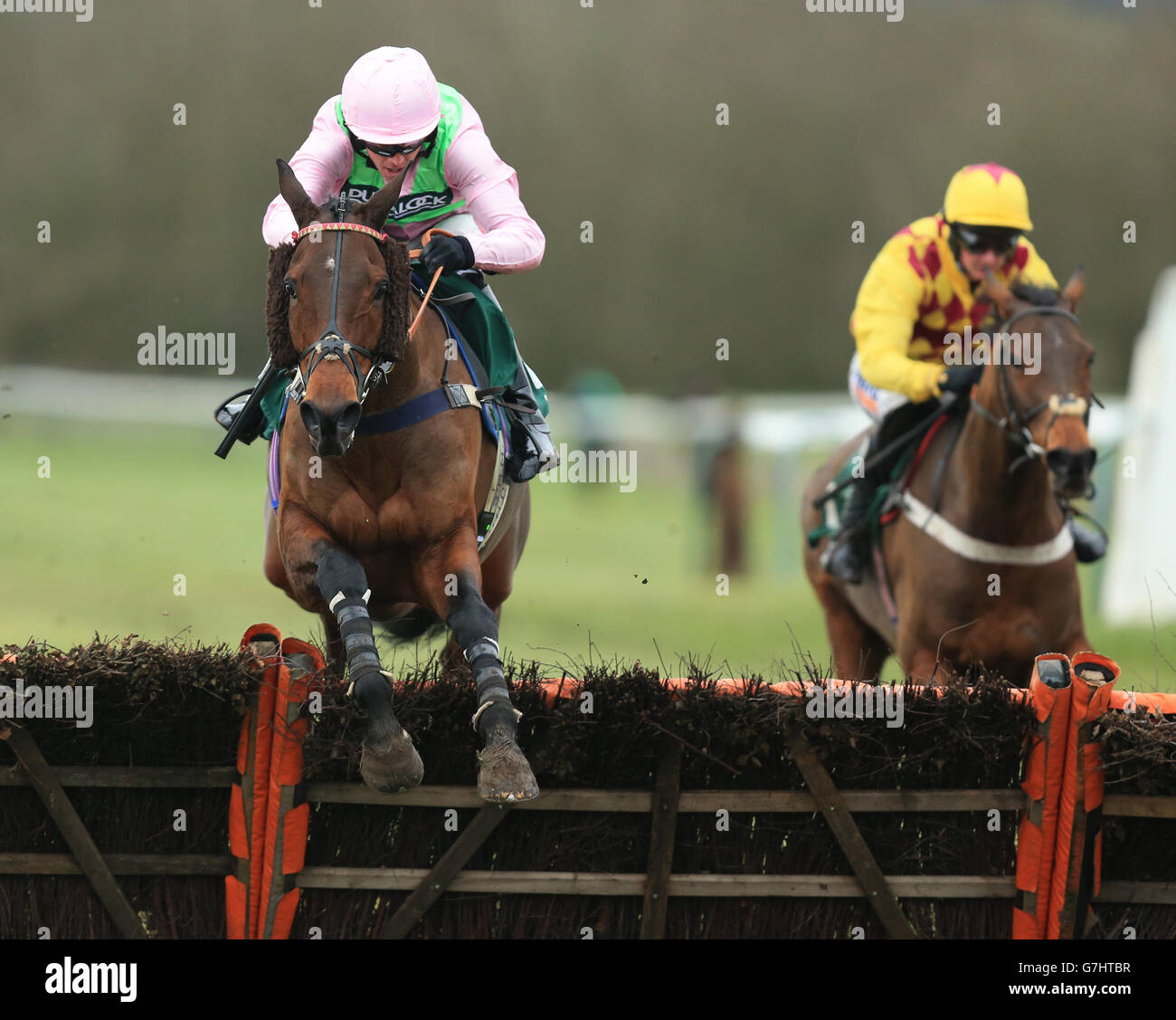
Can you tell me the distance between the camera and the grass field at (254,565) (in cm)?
1173

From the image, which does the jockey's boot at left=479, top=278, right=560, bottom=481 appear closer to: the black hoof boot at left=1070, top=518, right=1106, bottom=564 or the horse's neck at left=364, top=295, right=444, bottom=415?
the horse's neck at left=364, top=295, right=444, bottom=415

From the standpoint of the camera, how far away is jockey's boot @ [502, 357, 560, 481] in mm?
4773

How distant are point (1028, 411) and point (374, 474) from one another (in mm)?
2461

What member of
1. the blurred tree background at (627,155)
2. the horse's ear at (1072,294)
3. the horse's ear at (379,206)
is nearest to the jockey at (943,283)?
the horse's ear at (1072,294)

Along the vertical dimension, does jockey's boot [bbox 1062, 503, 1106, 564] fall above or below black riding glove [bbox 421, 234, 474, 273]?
below

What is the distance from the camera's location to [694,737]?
3.77 metres

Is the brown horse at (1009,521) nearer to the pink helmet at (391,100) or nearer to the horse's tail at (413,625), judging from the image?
the horse's tail at (413,625)

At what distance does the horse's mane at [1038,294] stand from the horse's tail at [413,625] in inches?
96.7

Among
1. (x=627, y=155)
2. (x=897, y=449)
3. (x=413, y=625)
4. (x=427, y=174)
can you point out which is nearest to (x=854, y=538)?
(x=897, y=449)

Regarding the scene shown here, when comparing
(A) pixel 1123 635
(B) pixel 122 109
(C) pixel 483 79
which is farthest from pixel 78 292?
(A) pixel 1123 635

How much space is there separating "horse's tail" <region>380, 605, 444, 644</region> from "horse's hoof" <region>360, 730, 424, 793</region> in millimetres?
1482

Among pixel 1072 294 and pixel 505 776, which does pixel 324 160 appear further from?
pixel 1072 294

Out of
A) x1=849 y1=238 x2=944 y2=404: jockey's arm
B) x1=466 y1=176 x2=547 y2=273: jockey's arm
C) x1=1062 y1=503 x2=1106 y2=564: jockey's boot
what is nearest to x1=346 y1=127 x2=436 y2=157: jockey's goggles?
x1=466 y1=176 x2=547 y2=273: jockey's arm

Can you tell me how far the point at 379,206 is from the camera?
Answer: 13.0 ft
